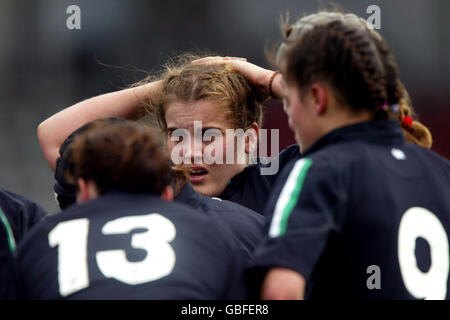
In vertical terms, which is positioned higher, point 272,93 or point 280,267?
point 272,93

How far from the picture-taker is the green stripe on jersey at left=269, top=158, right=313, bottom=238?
1.81m

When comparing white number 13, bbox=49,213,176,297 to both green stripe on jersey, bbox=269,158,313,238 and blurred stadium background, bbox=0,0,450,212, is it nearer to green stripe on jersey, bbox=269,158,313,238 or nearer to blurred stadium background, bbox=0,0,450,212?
green stripe on jersey, bbox=269,158,313,238

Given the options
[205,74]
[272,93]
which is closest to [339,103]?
[272,93]

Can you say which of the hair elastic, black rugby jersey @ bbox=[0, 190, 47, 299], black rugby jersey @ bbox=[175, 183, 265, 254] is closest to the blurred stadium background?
black rugby jersey @ bbox=[0, 190, 47, 299]

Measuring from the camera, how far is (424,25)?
827 centimetres

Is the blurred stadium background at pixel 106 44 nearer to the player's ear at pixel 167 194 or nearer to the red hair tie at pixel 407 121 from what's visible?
the red hair tie at pixel 407 121

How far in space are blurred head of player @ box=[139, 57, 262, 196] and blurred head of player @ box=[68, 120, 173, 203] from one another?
898mm

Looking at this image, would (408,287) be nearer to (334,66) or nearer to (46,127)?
(334,66)

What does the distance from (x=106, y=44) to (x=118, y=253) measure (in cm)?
683

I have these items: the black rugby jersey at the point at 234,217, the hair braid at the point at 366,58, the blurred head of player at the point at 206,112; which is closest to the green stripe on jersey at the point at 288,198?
the hair braid at the point at 366,58

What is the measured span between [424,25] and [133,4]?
3225mm

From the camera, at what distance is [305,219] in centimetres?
179

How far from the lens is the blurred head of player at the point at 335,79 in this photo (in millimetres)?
1933

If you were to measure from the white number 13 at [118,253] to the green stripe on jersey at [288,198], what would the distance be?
26cm
